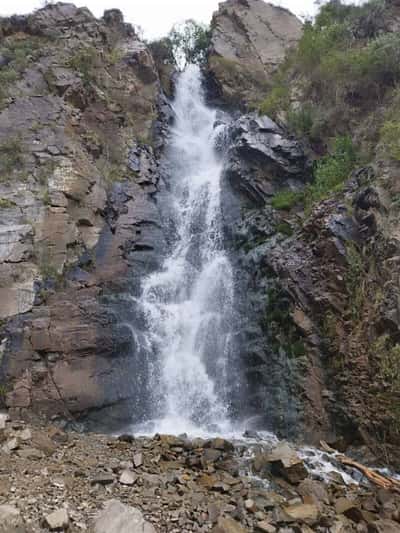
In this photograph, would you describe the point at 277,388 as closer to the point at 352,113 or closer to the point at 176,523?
the point at 176,523

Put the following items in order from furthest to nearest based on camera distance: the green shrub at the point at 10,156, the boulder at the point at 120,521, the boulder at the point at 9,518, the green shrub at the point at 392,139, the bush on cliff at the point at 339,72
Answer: the bush on cliff at the point at 339,72, the green shrub at the point at 10,156, the green shrub at the point at 392,139, the boulder at the point at 120,521, the boulder at the point at 9,518

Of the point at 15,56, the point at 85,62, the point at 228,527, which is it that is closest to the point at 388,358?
the point at 228,527

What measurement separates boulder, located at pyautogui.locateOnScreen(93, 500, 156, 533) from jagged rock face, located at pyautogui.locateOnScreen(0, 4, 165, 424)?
4638 mm

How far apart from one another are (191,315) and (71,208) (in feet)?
16.9

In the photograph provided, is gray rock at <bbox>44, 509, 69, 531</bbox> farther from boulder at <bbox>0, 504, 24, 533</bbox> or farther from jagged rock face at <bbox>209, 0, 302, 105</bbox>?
jagged rock face at <bbox>209, 0, 302, 105</bbox>

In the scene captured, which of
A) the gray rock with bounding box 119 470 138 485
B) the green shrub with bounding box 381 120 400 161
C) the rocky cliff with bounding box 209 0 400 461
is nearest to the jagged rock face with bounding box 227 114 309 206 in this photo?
the rocky cliff with bounding box 209 0 400 461

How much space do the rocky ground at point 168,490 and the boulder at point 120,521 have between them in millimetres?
12

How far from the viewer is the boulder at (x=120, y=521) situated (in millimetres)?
5012

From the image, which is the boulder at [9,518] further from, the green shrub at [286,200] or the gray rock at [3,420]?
the green shrub at [286,200]

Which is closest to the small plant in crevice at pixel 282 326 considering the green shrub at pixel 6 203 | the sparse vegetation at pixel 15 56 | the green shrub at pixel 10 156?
the green shrub at pixel 6 203

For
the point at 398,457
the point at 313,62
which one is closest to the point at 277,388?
the point at 398,457

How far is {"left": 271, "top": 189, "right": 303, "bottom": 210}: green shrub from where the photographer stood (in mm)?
14805

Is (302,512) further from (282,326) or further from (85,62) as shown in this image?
(85,62)

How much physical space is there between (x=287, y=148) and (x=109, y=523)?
1497cm
